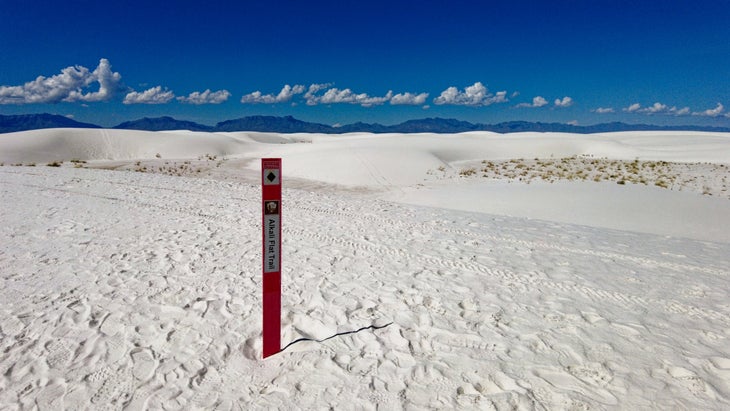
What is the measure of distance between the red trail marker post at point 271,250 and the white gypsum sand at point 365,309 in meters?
0.28

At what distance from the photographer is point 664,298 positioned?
537 cm

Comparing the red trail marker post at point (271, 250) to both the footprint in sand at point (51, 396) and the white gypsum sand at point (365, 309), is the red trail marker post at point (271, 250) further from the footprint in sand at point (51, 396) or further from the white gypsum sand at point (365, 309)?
the footprint in sand at point (51, 396)

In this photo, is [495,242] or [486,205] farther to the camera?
[486,205]

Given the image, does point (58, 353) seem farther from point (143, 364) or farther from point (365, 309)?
point (365, 309)

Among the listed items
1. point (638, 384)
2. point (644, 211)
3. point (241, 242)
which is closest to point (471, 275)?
point (638, 384)

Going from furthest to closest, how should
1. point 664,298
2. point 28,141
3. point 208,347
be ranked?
1. point 28,141
2. point 664,298
3. point 208,347

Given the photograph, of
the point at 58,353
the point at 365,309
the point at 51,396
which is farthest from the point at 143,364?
the point at 365,309

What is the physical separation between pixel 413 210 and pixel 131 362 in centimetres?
887

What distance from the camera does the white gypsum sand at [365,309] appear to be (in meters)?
3.44

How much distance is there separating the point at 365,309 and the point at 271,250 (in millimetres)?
1840

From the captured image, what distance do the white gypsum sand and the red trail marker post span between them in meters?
0.28

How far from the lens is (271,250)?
11.7ft

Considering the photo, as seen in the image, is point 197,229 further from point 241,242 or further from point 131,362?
point 131,362

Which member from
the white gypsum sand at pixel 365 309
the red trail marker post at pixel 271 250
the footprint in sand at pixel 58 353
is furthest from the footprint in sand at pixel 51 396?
the red trail marker post at pixel 271 250
